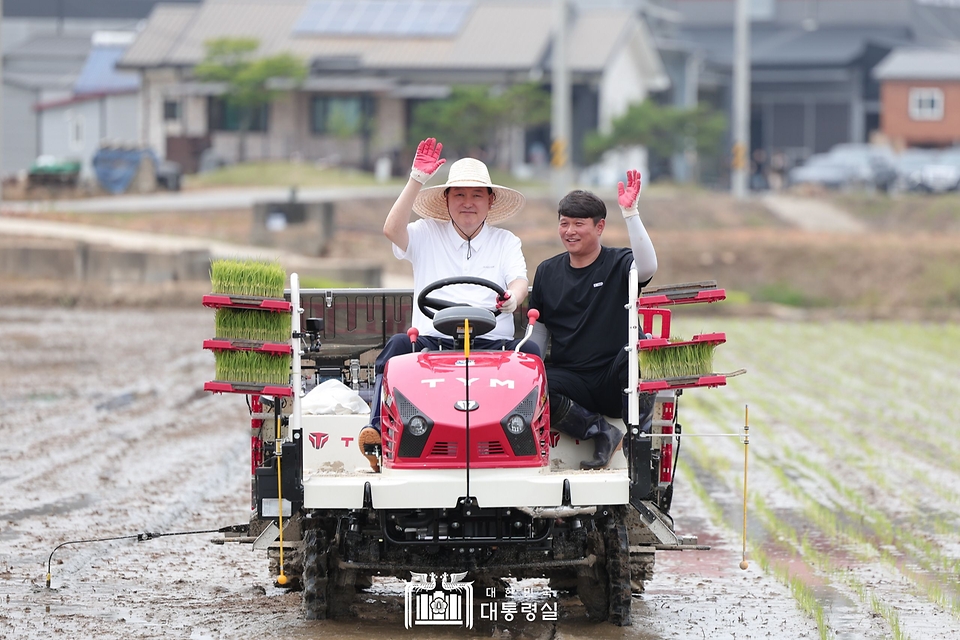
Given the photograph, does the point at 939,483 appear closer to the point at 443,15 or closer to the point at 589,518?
the point at 589,518

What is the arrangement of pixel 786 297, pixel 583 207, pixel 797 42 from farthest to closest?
pixel 797 42
pixel 786 297
pixel 583 207

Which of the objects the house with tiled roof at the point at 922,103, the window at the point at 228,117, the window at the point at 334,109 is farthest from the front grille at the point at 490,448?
the house with tiled roof at the point at 922,103

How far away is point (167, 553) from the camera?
9.59 m

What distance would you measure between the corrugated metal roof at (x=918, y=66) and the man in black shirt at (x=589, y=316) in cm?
6044

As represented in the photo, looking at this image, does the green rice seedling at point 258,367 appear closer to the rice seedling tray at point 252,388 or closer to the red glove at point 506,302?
the rice seedling tray at point 252,388

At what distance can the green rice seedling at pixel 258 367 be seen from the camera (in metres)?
7.03

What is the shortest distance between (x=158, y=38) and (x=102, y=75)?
438 centimetres

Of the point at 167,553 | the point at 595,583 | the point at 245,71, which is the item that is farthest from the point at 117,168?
the point at 595,583

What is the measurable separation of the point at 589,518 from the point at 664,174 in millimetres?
53296

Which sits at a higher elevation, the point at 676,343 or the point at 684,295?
the point at 684,295

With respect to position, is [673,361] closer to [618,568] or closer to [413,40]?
[618,568]

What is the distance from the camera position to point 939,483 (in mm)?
12391

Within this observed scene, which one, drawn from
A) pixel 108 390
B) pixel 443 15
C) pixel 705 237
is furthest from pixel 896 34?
pixel 108 390

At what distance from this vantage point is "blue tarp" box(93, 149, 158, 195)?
4219 centimetres
